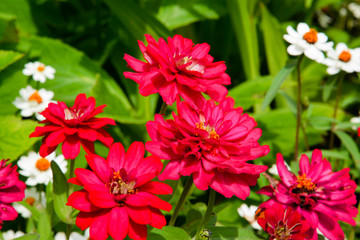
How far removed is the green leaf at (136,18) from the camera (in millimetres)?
1333

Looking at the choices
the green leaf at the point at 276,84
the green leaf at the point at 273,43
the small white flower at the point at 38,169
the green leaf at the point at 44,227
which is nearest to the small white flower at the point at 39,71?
the small white flower at the point at 38,169

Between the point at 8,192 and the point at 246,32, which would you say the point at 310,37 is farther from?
the point at 8,192

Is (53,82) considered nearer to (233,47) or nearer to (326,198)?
(233,47)

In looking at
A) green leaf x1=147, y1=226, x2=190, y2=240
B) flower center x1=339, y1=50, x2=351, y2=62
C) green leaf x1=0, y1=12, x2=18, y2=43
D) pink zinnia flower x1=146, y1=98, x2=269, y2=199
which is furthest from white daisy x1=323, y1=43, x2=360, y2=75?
green leaf x1=0, y1=12, x2=18, y2=43

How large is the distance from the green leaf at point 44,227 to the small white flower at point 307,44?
0.66m

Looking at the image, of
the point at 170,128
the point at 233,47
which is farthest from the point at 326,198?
the point at 233,47

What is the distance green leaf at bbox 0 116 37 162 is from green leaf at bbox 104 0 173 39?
0.46 metres

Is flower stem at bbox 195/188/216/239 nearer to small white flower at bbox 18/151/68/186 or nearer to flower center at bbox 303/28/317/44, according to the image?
small white flower at bbox 18/151/68/186

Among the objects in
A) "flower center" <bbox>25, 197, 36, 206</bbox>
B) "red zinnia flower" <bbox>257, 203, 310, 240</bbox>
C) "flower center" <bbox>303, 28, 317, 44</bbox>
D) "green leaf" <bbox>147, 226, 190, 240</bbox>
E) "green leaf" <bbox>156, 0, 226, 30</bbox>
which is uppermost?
"flower center" <bbox>303, 28, 317, 44</bbox>

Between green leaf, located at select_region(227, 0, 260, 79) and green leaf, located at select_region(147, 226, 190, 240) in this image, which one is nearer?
green leaf, located at select_region(147, 226, 190, 240)

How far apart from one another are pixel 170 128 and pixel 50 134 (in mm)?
182

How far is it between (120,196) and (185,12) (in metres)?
1.13

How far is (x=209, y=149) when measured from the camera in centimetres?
57

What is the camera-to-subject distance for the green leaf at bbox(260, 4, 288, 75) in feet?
5.33
